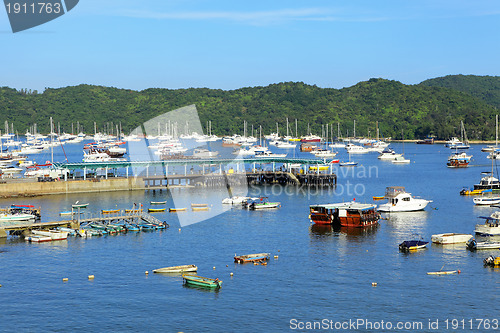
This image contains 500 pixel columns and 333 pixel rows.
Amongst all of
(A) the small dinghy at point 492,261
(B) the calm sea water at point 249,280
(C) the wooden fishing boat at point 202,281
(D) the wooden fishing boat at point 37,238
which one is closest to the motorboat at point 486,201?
(B) the calm sea water at point 249,280

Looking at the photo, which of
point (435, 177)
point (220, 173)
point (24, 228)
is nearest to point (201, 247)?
point (24, 228)

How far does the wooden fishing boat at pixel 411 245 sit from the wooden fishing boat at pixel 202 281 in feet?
75.7

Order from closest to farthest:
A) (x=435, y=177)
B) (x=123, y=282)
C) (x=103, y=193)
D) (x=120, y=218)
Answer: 1. (x=123, y=282)
2. (x=120, y=218)
3. (x=103, y=193)
4. (x=435, y=177)

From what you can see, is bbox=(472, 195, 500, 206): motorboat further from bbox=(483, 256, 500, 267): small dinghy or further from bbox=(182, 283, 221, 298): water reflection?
bbox=(182, 283, 221, 298): water reflection

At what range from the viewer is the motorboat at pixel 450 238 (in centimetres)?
→ 7325

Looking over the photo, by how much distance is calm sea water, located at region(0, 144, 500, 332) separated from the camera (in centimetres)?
5134

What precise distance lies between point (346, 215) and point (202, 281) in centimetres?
3228

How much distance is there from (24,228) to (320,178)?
66.6 metres

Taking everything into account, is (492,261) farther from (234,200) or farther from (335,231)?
(234,200)

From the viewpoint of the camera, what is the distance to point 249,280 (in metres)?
60.5

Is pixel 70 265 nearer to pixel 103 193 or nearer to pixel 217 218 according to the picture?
pixel 217 218

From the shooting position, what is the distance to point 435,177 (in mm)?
151000

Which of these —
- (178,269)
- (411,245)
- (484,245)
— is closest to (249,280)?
(178,269)

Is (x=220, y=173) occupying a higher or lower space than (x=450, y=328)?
higher
